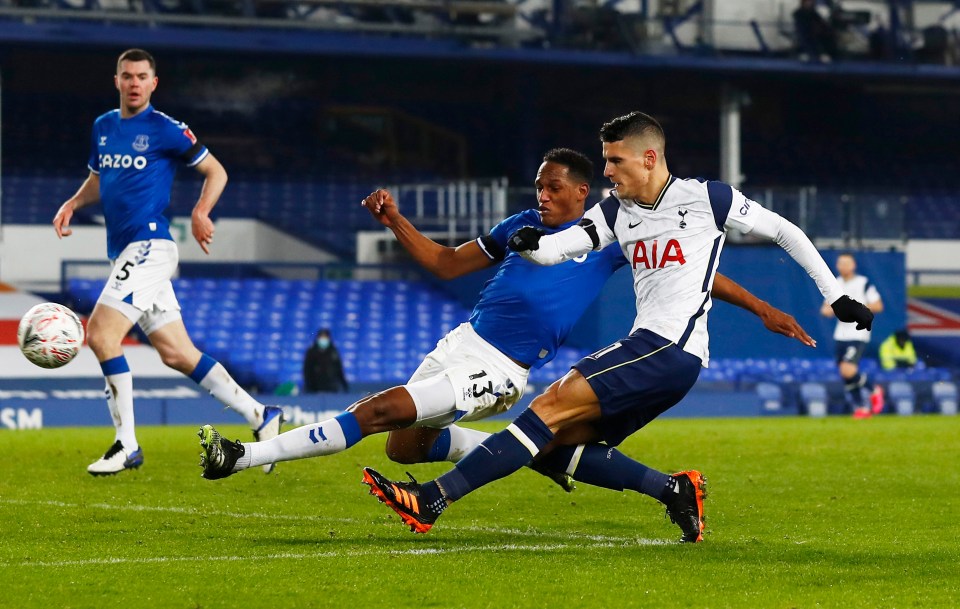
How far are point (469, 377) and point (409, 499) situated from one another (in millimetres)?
770

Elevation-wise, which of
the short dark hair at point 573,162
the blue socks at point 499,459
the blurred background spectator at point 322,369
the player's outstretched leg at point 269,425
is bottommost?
the blurred background spectator at point 322,369

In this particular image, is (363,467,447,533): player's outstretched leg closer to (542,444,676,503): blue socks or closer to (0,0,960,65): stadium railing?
(542,444,676,503): blue socks

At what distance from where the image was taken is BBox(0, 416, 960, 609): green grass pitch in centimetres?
513

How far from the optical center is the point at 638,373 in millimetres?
6309

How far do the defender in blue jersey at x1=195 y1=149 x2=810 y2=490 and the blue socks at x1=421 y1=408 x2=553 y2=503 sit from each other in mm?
361

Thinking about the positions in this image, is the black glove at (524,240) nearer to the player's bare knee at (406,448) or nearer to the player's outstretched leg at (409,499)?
the player's outstretched leg at (409,499)

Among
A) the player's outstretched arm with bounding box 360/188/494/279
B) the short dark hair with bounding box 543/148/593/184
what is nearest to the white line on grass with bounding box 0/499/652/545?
the player's outstretched arm with bounding box 360/188/494/279

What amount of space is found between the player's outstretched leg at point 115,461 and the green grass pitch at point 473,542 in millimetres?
116

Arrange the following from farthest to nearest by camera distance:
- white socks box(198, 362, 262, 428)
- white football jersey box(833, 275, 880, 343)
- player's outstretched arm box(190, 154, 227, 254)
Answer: white football jersey box(833, 275, 880, 343) → white socks box(198, 362, 262, 428) → player's outstretched arm box(190, 154, 227, 254)

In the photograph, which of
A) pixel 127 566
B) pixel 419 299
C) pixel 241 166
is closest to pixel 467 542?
pixel 127 566

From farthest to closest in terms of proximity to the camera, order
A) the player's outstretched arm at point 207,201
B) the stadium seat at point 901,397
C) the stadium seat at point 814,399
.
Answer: the stadium seat at point 901,397 → the stadium seat at point 814,399 → the player's outstretched arm at point 207,201

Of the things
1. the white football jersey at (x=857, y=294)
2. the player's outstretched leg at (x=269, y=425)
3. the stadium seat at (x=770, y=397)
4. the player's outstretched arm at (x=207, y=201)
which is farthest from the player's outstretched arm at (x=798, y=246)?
the stadium seat at (x=770, y=397)

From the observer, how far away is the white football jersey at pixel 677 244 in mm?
6422

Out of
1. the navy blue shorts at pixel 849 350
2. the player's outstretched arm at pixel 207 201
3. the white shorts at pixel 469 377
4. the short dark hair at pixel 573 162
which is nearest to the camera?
the white shorts at pixel 469 377
